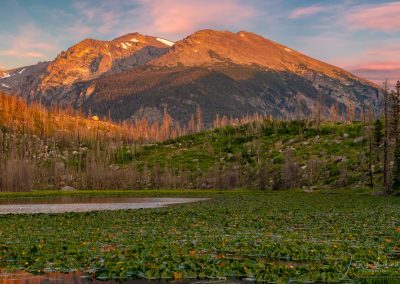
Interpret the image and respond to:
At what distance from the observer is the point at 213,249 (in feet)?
102

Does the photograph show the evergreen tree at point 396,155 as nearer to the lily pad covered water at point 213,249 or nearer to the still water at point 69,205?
the still water at point 69,205

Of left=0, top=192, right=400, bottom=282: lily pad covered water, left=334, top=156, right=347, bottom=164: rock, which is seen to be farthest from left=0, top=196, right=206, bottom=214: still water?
left=334, top=156, right=347, bottom=164: rock

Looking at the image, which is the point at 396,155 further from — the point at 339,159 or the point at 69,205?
the point at 69,205

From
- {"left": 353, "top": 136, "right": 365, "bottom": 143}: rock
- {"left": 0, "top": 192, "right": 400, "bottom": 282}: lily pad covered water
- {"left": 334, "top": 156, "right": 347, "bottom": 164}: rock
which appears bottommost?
{"left": 0, "top": 192, "right": 400, "bottom": 282}: lily pad covered water

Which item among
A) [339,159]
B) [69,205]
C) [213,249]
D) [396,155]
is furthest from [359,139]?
[213,249]

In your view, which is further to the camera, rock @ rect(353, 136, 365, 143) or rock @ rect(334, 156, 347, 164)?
rock @ rect(353, 136, 365, 143)

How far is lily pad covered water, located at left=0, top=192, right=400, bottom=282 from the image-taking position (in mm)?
24062

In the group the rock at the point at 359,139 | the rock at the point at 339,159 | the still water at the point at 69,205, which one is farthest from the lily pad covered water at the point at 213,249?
the rock at the point at 359,139

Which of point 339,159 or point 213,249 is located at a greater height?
point 339,159

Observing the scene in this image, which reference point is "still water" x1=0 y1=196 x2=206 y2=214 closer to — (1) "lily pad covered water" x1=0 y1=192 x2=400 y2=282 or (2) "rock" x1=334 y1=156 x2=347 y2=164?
(1) "lily pad covered water" x1=0 y1=192 x2=400 y2=282

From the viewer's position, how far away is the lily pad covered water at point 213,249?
24062mm

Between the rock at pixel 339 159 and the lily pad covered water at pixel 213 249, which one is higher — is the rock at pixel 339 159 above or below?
above

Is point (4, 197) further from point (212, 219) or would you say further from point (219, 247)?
point (219, 247)

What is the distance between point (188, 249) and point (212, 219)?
2351 centimetres
